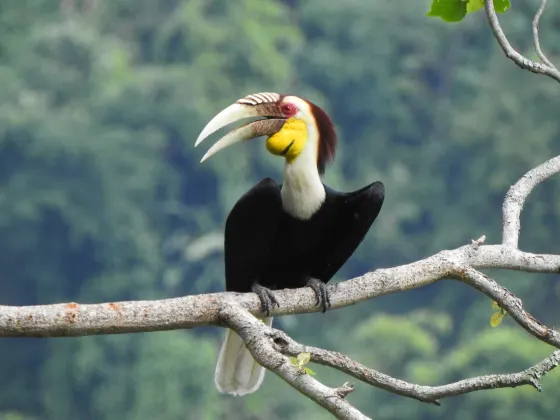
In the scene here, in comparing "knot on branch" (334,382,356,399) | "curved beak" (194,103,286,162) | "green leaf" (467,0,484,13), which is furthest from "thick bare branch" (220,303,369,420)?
"green leaf" (467,0,484,13)

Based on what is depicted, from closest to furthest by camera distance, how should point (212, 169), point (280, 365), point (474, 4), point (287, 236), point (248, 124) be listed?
point (280, 365), point (474, 4), point (248, 124), point (287, 236), point (212, 169)

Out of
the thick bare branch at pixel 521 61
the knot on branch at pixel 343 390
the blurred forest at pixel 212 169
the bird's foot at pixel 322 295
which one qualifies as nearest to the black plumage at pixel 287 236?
the bird's foot at pixel 322 295

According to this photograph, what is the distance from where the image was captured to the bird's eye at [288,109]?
3471 mm

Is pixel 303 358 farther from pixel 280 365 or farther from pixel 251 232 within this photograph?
pixel 251 232

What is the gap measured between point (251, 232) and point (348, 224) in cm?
30

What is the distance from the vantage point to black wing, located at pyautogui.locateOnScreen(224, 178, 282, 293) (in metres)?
3.42

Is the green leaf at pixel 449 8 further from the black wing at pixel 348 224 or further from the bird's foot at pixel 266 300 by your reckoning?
the bird's foot at pixel 266 300

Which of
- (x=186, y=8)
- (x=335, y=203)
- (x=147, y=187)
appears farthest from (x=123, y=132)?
(x=335, y=203)

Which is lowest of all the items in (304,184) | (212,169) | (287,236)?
(212,169)

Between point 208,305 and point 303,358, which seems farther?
point 208,305

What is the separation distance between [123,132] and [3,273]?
150 inches

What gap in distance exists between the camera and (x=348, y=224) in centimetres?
361

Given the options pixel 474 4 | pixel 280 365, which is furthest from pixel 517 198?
pixel 280 365

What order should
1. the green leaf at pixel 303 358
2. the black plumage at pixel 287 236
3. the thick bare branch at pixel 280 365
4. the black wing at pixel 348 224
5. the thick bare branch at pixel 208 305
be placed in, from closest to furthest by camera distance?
the thick bare branch at pixel 280 365 → the green leaf at pixel 303 358 → the thick bare branch at pixel 208 305 → the black plumage at pixel 287 236 → the black wing at pixel 348 224
